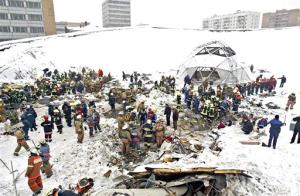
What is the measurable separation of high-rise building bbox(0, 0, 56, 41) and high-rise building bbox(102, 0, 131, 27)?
6059cm

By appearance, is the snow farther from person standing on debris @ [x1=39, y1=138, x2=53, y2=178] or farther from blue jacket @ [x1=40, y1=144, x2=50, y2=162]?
blue jacket @ [x1=40, y1=144, x2=50, y2=162]

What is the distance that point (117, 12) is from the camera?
4336 inches

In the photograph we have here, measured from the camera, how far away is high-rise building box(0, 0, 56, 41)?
45.4 m

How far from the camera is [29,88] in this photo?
60.0ft

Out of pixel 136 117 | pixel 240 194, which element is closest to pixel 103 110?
pixel 136 117

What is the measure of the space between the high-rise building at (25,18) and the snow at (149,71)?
17538mm

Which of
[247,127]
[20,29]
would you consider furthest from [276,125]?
[20,29]

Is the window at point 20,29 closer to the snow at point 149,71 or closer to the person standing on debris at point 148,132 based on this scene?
the snow at point 149,71

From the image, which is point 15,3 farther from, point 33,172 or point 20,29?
point 33,172

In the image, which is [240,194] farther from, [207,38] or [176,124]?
[207,38]

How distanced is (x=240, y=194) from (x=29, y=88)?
54.1 feet

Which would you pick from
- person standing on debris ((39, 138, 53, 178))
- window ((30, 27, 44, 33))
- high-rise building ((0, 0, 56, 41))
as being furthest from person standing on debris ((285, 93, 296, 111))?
window ((30, 27, 44, 33))

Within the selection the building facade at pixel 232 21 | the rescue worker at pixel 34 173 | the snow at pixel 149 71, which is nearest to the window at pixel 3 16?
the snow at pixel 149 71

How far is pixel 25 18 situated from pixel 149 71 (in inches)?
1306
